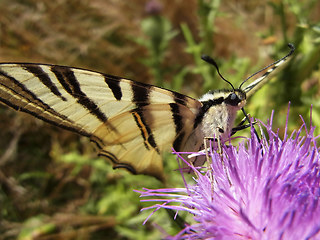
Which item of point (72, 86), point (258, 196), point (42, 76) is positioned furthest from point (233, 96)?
point (42, 76)

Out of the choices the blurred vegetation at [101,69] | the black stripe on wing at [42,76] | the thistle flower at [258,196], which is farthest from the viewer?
the blurred vegetation at [101,69]

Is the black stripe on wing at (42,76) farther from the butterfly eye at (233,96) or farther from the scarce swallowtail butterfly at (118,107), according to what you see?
the butterfly eye at (233,96)

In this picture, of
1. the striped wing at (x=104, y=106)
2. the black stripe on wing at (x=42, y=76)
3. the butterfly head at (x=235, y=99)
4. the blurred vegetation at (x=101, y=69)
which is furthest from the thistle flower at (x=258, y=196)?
the blurred vegetation at (x=101, y=69)

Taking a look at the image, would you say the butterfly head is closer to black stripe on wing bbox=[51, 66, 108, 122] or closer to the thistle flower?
the thistle flower

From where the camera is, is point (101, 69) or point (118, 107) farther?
point (101, 69)

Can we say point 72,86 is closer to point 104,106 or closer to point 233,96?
point 104,106

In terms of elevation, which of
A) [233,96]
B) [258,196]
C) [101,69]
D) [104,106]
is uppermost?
[101,69]

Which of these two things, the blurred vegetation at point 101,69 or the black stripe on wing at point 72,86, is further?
the blurred vegetation at point 101,69
